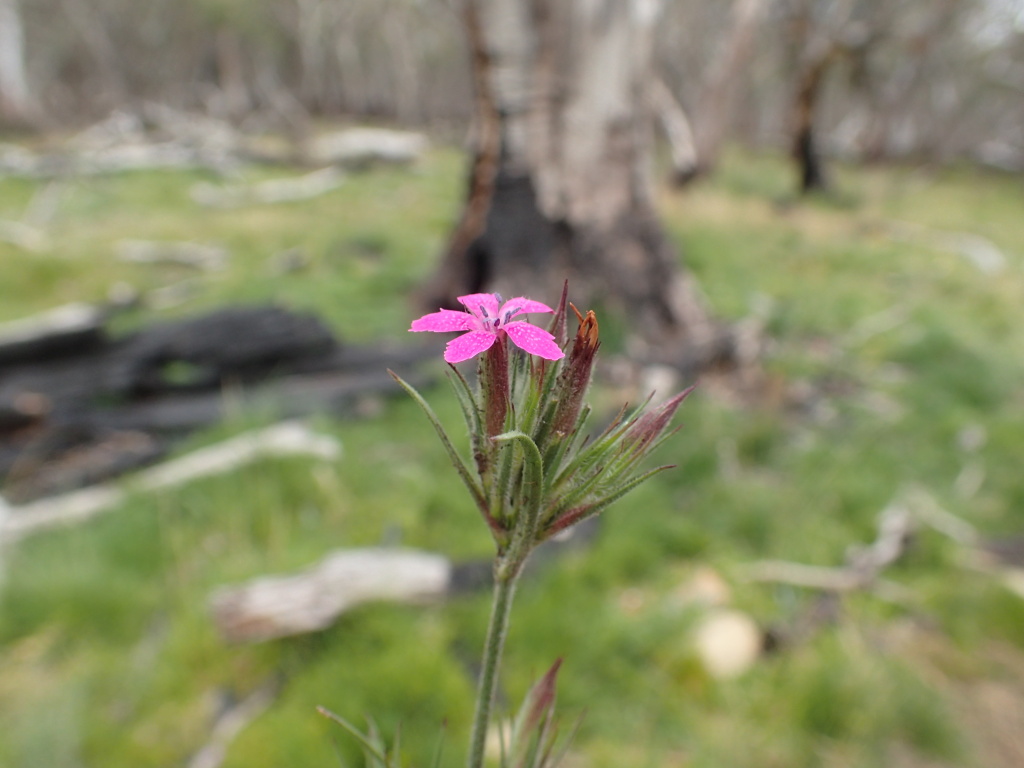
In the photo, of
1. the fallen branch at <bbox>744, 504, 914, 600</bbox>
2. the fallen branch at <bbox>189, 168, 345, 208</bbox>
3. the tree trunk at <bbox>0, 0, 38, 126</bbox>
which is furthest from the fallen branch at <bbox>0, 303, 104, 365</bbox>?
the tree trunk at <bbox>0, 0, 38, 126</bbox>

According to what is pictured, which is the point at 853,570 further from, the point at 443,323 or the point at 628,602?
the point at 443,323

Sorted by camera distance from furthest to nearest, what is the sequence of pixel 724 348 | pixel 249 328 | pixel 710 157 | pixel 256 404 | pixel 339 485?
pixel 710 157 → pixel 724 348 → pixel 249 328 → pixel 256 404 → pixel 339 485

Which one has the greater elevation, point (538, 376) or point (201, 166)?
point (538, 376)

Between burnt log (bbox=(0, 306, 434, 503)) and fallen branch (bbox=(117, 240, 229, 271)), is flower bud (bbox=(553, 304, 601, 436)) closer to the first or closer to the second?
burnt log (bbox=(0, 306, 434, 503))

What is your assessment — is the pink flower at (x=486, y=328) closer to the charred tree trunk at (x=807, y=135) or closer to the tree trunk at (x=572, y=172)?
the tree trunk at (x=572, y=172)

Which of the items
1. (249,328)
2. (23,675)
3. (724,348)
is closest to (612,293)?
(724,348)

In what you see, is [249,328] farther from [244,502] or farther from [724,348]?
[724,348]

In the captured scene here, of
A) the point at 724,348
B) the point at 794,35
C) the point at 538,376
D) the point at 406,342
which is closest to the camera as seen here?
the point at 538,376
